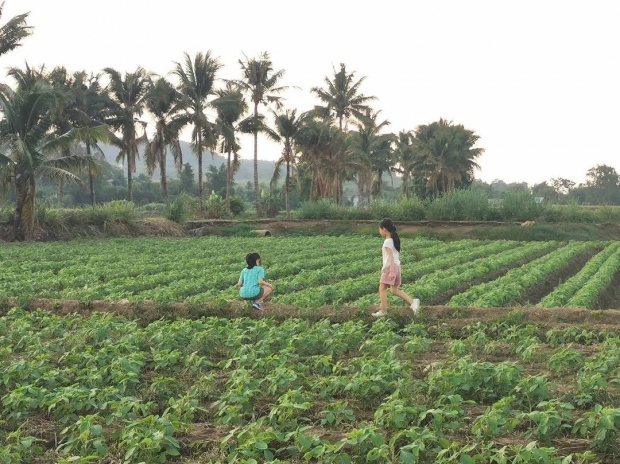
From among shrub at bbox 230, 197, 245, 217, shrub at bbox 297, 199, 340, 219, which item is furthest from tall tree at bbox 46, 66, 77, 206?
shrub at bbox 297, 199, 340, 219

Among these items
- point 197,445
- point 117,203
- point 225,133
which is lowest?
point 197,445

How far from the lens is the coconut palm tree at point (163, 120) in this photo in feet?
129

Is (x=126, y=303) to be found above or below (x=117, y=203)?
below

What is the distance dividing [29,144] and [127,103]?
14097 millimetres

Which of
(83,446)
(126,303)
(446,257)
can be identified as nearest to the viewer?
(83,446)

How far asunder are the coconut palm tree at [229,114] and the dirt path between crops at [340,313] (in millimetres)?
29859

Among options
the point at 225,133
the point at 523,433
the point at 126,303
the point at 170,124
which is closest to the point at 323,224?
the point at 225,133

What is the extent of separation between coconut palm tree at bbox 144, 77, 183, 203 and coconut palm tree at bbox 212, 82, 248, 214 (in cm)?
257

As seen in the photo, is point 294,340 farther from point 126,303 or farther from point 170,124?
point 170,124

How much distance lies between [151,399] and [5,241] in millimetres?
24602

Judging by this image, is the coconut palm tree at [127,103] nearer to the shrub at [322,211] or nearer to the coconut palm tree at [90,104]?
the coconut palm tree at [90,104]

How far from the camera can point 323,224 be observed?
39.9 meters

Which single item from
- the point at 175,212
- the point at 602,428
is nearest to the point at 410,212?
the point at 175,212

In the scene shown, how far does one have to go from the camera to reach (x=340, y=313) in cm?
1040
